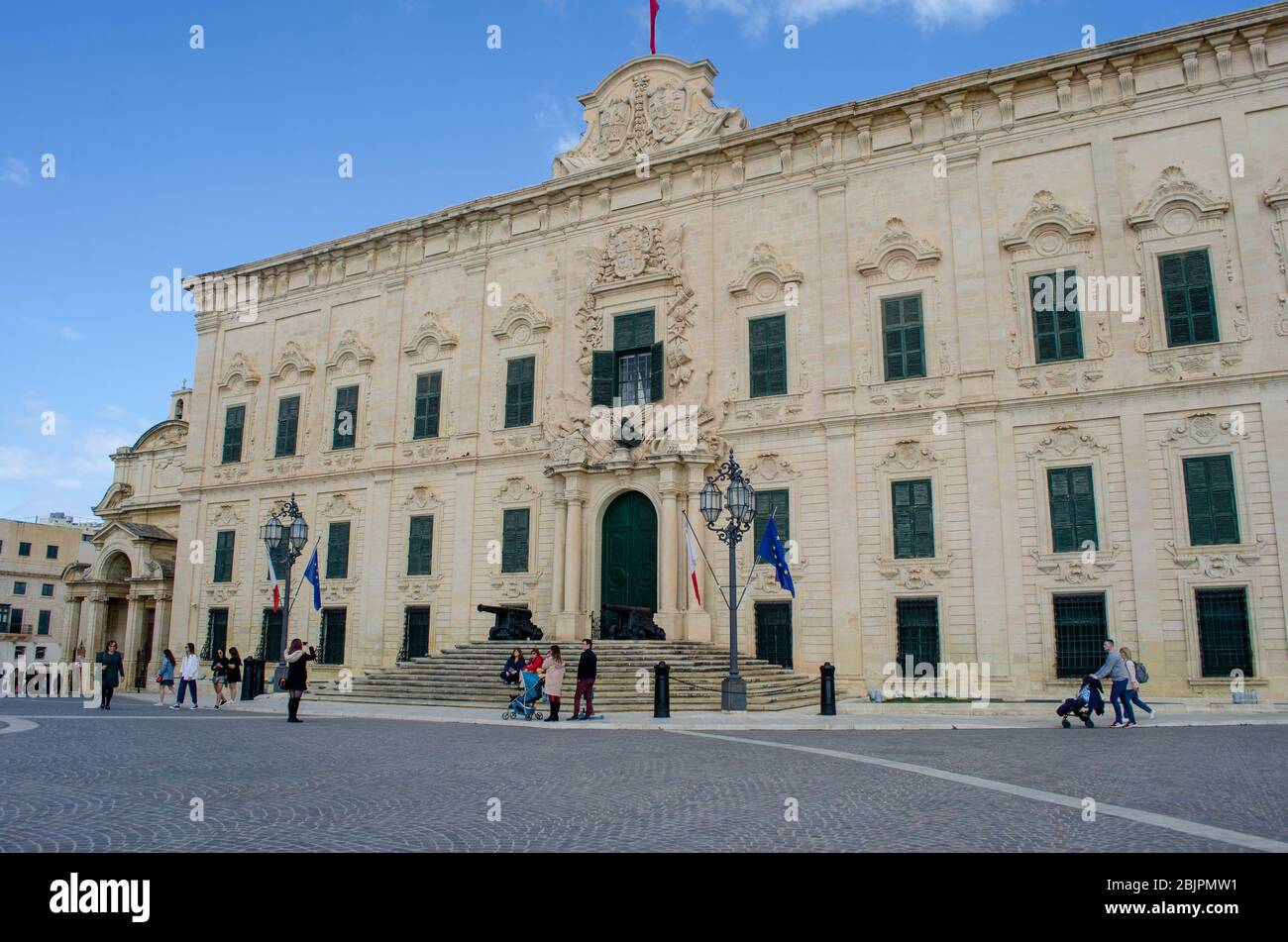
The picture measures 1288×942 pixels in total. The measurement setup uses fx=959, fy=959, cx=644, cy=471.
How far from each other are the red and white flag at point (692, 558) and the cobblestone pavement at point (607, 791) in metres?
8.92

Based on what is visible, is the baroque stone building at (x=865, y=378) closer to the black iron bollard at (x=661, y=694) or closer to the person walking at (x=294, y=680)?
the black iron bollard at (x=661, y=694)

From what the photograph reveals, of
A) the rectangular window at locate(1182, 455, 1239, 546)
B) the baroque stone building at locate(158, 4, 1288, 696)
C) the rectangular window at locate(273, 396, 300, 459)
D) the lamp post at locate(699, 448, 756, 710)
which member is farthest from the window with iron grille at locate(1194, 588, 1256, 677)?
the rectangular window at locate(273, 396, 300, 459)

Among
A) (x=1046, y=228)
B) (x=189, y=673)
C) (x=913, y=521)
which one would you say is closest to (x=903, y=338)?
(x=1046, y=228)

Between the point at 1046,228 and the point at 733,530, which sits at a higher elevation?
the point at 1046,228

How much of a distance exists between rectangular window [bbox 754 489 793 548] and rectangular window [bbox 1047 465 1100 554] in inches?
239

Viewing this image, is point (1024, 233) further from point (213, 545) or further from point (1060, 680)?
point (213, 545)

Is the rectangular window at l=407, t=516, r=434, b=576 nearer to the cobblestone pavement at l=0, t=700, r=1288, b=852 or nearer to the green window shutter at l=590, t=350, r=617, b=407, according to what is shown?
the green window shutter at l=590, t=350, r=617, b=407

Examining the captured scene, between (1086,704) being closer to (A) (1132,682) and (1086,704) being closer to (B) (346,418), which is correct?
(A) (1132,682)

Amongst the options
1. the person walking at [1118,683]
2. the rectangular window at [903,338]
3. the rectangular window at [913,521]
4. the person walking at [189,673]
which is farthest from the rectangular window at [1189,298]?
the person walking at [189,673]

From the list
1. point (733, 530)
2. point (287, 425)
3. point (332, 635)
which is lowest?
point (332, 635)

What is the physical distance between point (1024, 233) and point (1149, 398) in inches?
188

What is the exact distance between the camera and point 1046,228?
22.3m

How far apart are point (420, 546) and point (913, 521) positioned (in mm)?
14745

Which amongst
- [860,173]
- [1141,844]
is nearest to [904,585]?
[860,173]
